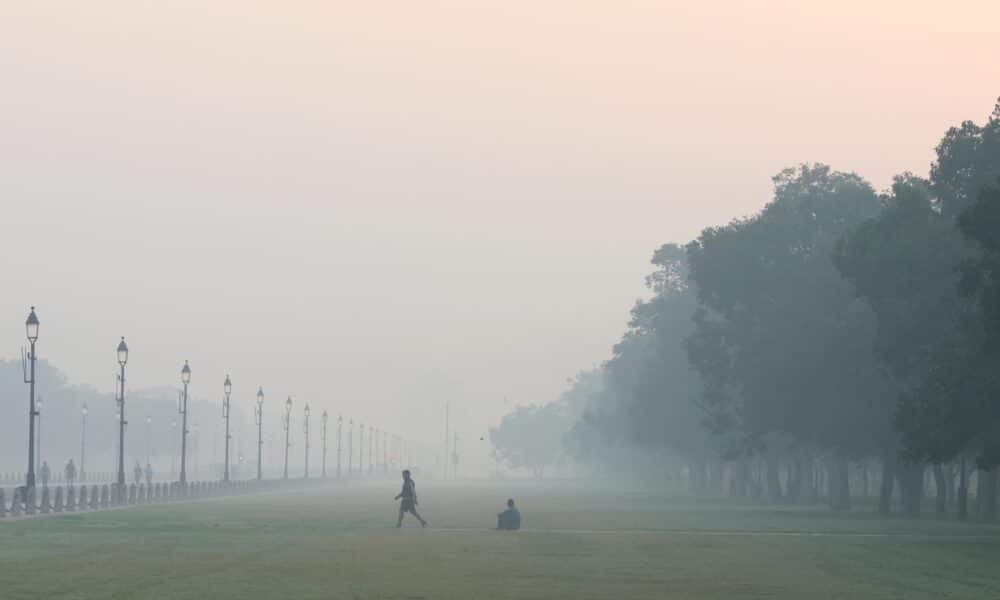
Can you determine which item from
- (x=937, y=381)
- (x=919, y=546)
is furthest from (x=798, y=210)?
(x=919, y=546)

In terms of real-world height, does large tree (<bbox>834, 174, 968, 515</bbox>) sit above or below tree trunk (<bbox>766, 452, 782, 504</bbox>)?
above

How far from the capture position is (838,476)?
9175 centimetres

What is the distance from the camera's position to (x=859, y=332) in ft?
249

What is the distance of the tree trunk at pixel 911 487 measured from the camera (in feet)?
260

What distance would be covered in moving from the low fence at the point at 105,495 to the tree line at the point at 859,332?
2720 cm

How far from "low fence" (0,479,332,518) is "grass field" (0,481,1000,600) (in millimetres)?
1741

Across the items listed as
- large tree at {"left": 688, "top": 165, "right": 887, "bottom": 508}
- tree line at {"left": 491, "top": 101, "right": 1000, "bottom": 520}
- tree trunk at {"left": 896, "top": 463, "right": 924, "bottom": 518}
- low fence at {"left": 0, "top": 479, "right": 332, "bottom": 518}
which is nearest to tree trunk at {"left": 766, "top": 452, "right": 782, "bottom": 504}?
tree line at {"left": 491, "top": 101, "right": 1000, "bottom": 520}

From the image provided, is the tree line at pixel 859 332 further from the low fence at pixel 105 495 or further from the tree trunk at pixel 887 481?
the low fence at pixel 105 495

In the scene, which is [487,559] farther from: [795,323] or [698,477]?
[698,477]

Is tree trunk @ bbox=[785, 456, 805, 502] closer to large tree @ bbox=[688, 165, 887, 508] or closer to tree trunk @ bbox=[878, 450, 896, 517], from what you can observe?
large tree @ bbox=[688, 165, 887, 508]

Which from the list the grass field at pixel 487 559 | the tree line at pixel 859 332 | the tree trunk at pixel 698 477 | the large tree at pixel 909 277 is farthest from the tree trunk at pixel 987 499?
the tree trunk at pixel 698 477

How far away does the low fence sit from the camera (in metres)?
65.3

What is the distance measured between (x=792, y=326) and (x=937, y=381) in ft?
83.2

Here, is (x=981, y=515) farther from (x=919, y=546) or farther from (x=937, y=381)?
(x=919, y=546)
